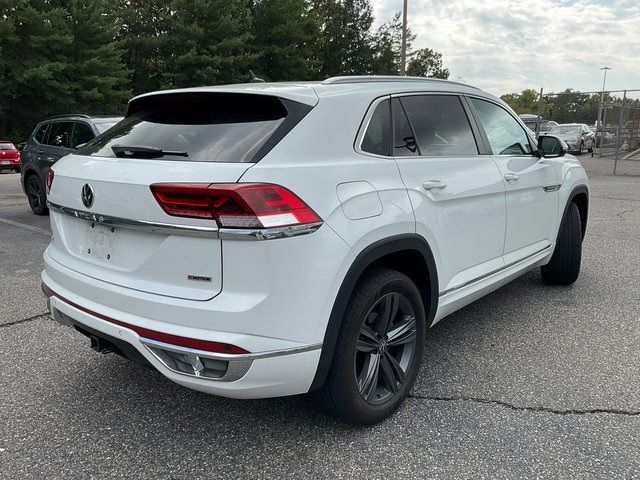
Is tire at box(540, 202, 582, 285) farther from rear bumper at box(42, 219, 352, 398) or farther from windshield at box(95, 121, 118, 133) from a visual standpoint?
windshield at box(95, 121, 118, 133)

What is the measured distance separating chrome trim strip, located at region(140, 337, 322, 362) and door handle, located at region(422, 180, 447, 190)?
108cm

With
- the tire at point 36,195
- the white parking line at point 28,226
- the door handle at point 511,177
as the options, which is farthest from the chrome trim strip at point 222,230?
the tire at point 36,195

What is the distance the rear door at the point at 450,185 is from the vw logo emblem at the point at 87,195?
1.50 meters

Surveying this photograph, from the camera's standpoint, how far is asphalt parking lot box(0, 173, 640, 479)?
238 centimetres

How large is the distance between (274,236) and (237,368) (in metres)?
0.54

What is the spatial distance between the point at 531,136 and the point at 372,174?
7.61ft

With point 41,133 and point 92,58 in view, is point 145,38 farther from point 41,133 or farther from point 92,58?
point 41,133

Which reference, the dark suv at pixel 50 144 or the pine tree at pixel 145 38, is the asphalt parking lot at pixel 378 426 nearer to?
the dark suv at pixel 50 144

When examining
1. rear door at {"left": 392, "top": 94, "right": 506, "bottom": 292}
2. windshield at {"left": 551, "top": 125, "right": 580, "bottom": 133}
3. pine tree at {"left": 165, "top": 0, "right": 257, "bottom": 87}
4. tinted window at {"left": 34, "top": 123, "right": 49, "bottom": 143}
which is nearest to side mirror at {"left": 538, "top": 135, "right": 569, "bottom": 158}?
rear door at {"left": 392, "top": 94, "right": 506, "bottom": 292}

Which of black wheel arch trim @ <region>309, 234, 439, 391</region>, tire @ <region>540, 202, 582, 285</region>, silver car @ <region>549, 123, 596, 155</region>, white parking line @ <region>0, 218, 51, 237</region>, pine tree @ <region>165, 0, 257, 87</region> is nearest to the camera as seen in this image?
black wheel arch trim @ <region>309, 234, 439, 391</region>

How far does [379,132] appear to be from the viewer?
8.92 ft

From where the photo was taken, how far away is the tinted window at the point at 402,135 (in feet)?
9.18

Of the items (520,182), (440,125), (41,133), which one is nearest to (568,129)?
(41,133)

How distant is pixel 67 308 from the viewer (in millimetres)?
2605
